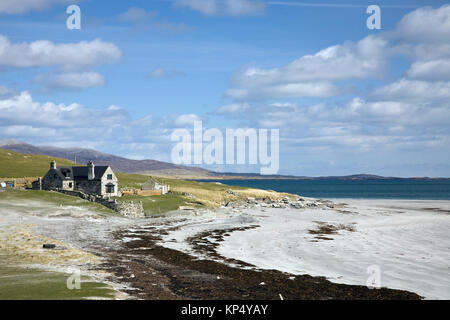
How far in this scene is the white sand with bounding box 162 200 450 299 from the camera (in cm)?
2967

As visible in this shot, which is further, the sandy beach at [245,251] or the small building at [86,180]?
the small building at [86,180]

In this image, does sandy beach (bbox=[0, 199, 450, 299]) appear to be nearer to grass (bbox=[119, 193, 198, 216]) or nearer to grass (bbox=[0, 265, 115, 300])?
grass (bbox=[0, 265, 115, 300])

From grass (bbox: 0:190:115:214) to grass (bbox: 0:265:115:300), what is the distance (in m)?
39.8

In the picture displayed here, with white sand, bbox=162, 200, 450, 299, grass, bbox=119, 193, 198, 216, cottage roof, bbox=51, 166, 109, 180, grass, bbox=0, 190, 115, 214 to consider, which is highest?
cottage roof, bbox=51, 166, 109, 180

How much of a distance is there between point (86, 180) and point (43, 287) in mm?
60832

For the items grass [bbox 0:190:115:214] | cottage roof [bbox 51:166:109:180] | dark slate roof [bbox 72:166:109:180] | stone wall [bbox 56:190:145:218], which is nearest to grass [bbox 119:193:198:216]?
stone wall [bbox 56:190:145:218]

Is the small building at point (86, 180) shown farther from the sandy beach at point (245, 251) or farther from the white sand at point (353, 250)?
the white sand at point (353, 250)

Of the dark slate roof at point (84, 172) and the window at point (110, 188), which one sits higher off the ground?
the dark slate roof at point (84, 172)

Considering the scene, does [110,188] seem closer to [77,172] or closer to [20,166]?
[77,172]

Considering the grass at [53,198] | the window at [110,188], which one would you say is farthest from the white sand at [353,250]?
the window at [110,188]

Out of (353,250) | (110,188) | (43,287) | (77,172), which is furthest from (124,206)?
(43,287)

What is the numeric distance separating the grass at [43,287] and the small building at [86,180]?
53368mm

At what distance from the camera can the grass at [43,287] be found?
69.8 feet

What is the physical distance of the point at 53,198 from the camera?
233ft
